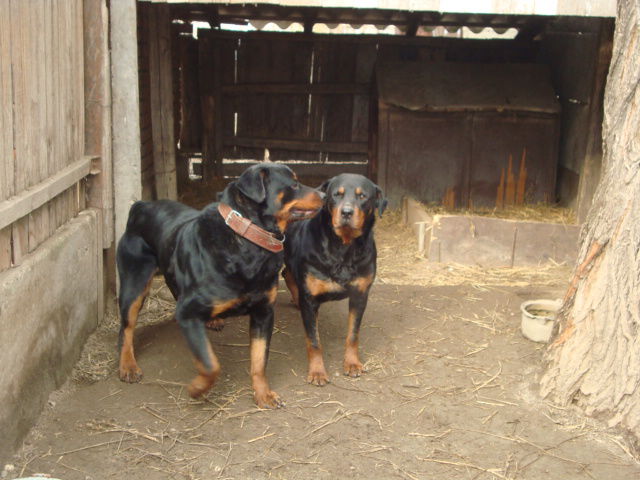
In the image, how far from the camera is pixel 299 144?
11.3 metres

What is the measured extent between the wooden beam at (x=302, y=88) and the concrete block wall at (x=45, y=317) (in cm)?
613

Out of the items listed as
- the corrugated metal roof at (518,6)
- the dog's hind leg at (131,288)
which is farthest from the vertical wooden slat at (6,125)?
the corrugated metal roof at (518,6)

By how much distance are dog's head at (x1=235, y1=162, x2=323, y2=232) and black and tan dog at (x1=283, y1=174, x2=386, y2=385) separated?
49 cm

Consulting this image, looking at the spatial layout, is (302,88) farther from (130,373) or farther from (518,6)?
(130,373)

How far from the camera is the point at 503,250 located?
24.1 feet

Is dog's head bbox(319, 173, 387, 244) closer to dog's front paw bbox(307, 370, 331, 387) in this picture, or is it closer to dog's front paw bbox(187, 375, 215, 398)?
dog's front paw bbox(307, 370, 331, 387)

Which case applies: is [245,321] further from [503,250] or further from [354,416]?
[503,250]

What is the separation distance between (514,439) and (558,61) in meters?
7.14

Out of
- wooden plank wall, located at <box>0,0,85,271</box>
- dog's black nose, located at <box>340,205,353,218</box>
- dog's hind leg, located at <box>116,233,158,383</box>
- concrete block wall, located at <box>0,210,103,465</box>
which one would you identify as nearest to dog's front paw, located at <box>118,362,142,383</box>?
dog's hind leg, located at <box>116,233,158,383</box>

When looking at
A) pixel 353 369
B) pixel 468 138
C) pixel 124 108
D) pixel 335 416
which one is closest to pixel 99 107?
pixel 124 108

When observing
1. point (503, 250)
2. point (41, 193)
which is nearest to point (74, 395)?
point (41, 193)

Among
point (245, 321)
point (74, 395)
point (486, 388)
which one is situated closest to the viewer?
point (74, 395)

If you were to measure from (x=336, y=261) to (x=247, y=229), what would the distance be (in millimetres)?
905

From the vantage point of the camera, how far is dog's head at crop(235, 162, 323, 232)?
3930mm
